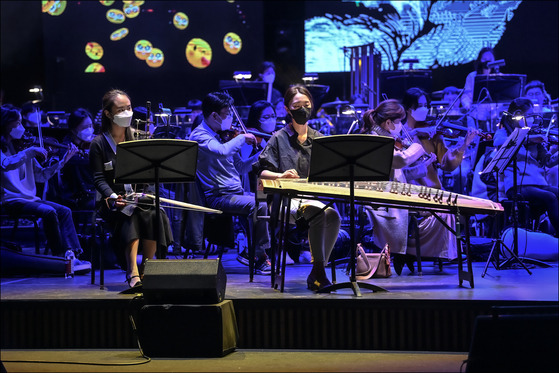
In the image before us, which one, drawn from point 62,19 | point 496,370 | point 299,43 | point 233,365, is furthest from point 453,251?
point 62,19

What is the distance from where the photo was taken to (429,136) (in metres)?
6.11

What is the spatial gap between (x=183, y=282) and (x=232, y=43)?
945 cm

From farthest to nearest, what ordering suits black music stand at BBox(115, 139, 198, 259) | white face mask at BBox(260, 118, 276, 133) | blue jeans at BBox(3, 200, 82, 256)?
1. white face mask at BBox(260, 118, 276, 133)
2. blue jeans at BBox(3, 200, 82, 256)
3. black music stand at BBox(115, 139, 198, 259)

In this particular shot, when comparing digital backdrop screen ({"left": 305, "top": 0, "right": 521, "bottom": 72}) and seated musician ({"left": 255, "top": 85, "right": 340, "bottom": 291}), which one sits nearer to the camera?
seated musician ({"left": 255, "top": 85, "right": 340, "bottom": 291})

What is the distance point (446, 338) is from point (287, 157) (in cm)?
166

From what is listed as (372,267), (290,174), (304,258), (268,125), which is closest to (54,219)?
(268,125)

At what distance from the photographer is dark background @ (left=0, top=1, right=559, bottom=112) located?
1226 centimetres

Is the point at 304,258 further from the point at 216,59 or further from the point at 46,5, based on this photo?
the point at 46,5

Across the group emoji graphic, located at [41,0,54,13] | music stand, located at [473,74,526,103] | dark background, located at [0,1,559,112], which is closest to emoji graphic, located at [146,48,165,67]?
dark background, located at [0,1,559,112]

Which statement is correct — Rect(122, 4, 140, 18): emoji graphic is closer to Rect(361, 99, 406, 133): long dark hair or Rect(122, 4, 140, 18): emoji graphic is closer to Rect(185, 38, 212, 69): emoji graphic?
Rect(185, 38, 212, 69): emoji graphic

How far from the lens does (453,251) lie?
5.67 metres

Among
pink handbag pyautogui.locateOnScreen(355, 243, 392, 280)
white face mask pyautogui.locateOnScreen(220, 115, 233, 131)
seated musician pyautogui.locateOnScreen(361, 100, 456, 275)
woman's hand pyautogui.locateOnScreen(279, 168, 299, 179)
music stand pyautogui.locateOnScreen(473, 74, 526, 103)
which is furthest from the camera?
music stand pyautogui.locateOnScreen(473, 74, 526, 103)

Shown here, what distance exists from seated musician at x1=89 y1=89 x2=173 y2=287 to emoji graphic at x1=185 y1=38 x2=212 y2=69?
824 centimetres

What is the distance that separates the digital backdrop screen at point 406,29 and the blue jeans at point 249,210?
22.7 feet
